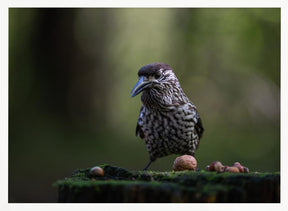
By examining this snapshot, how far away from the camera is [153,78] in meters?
3.88

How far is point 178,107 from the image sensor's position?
4086mm

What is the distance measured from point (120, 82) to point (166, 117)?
4.60 metres

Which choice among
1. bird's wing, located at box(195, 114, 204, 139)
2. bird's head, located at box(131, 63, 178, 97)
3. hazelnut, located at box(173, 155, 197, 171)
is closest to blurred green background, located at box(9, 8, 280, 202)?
bird's wing, located at box(195, 114, 204, 139)

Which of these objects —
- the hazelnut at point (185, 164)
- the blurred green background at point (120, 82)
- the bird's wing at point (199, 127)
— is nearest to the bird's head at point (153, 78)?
the bird's wing at point (199, 127)

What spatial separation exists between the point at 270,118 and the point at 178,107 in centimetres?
529

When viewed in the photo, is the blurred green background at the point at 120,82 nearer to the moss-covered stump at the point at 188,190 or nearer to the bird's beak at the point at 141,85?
the bird's beak at the point at 141,85

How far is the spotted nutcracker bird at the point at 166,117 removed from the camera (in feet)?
13.0

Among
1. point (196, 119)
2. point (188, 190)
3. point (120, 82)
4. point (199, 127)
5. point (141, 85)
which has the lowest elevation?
point (188, 190)

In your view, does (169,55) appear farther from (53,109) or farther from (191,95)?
(53,109)

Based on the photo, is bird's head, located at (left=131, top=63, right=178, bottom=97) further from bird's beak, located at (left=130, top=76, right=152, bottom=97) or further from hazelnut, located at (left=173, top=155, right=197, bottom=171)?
hazelnut, located at (left=173, top=155, right=197, bottom=171)

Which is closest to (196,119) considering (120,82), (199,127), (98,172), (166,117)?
(199,127)

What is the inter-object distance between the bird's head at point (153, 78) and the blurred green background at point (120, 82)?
3991mm

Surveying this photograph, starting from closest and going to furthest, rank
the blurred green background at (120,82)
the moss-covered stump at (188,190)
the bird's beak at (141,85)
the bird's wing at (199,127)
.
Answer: the moss-covered stump at (188,190), the bird's beak at (141,85), the bird's wing at (199,127), the blurred green background at (120,82)

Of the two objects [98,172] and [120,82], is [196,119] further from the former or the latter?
[120,82]
